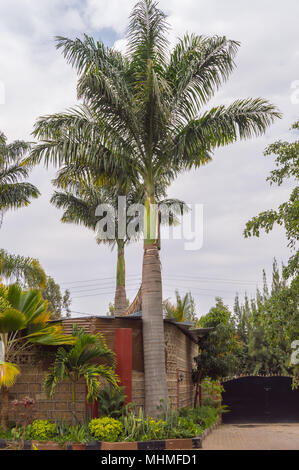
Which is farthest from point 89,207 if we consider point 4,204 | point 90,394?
point 90,394

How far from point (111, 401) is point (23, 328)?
2.67 meters

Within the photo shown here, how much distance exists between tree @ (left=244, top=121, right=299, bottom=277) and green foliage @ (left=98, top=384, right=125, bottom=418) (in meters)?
4.88

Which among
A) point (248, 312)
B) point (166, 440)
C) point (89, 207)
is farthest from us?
point (248, 312)

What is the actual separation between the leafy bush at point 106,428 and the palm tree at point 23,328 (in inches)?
73.7

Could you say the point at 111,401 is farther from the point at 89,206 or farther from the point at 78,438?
the point at 89,206

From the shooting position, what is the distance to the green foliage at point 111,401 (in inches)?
490

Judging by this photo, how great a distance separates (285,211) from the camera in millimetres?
12617

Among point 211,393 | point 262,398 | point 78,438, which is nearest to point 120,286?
point 211,393

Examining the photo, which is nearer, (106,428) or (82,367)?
(106,428)

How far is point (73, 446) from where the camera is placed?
11.3m

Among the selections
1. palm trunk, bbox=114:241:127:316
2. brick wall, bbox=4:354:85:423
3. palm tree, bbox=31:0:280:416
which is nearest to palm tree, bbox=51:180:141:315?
palm trunk, bbox=114:241:127:316

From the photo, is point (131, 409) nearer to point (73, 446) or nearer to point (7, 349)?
point (73, 446)

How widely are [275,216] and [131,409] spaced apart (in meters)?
5.75

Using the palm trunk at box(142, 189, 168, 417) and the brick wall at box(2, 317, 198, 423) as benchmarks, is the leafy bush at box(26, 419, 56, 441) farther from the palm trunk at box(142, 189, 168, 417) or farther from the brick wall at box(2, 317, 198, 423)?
the palm trunk at box(142, 189, 168, 417)
